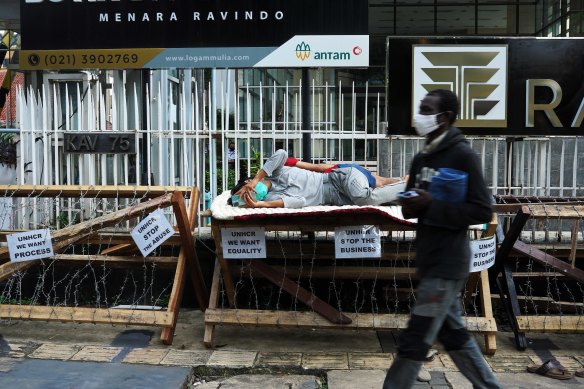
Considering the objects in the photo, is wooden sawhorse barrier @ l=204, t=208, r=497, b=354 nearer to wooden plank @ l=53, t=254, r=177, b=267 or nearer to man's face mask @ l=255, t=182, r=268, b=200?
man's face mask @ l=255, t=182, r=268, b=200

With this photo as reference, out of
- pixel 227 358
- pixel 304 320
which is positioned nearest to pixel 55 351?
pixel 227 358

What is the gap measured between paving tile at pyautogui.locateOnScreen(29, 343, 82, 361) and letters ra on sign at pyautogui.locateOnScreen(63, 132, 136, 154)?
81.7 inches

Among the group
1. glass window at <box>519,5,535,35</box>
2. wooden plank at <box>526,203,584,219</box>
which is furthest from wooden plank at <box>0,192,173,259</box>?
glass window at <box>519,5,535,35</box>

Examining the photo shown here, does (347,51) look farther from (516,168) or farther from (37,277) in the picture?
(37,277)

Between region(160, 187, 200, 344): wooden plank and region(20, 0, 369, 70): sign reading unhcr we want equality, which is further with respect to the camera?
region(20, 0, 369, 70): sign reading unhcr we want equality

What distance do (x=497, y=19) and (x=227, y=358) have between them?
486 inches

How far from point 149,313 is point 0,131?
122 inches

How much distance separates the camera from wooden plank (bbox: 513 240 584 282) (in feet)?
16.4

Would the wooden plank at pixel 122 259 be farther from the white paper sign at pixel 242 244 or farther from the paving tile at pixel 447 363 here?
the paving tile at pixel 447 363

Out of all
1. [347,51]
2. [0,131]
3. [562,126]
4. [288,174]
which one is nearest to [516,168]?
[562,126]

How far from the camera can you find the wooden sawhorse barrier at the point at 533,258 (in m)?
4.72

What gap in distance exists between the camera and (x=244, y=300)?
19.8 ft

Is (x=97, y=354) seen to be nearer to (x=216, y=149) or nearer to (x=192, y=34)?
(x=216, y=149)

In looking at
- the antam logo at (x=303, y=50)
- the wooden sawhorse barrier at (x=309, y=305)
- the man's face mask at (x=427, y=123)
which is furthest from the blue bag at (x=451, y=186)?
the antam logo at (x=303, y=50)
